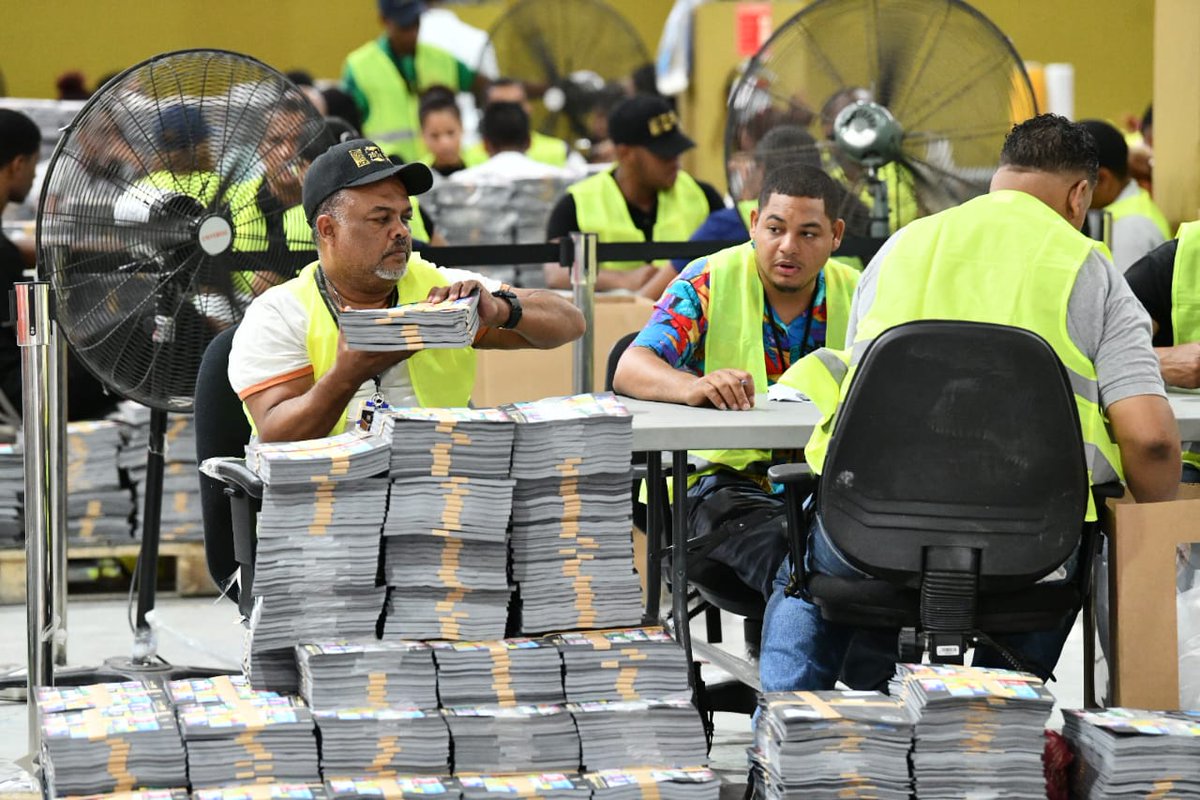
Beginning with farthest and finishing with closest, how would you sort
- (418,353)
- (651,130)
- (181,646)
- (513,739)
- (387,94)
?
1. (387,94)
2. (651,130)
3. (181,646)
4. (418,353)
5. (513,739)

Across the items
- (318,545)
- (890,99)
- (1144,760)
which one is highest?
(890,99)

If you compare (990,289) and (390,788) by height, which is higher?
(990,289)

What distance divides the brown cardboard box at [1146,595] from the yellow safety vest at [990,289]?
0.27 feet

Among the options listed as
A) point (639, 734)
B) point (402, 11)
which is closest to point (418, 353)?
point (639, 734)

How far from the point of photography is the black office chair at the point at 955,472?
326 cm

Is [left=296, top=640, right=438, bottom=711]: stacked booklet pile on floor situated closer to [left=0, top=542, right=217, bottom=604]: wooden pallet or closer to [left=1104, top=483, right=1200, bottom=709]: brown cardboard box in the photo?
[left=1104, top=483, right=1200, bottom=709]: brown cardboard box

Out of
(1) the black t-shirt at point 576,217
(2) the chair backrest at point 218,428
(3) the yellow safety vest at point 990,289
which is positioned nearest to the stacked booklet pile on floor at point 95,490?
(1) the black t-shirt at point 576,217

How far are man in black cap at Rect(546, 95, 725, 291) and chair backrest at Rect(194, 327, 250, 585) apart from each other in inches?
114

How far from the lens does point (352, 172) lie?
3.83 meters

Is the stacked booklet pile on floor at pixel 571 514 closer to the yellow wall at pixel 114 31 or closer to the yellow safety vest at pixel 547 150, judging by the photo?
the yellow safety vest at pixel 547 150

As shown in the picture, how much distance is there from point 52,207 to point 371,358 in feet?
3.46

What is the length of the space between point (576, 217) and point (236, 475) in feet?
11.4

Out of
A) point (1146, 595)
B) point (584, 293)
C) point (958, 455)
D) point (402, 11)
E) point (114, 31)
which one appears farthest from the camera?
point (114, 31)

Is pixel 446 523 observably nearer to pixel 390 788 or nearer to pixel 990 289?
pixel 390 788
